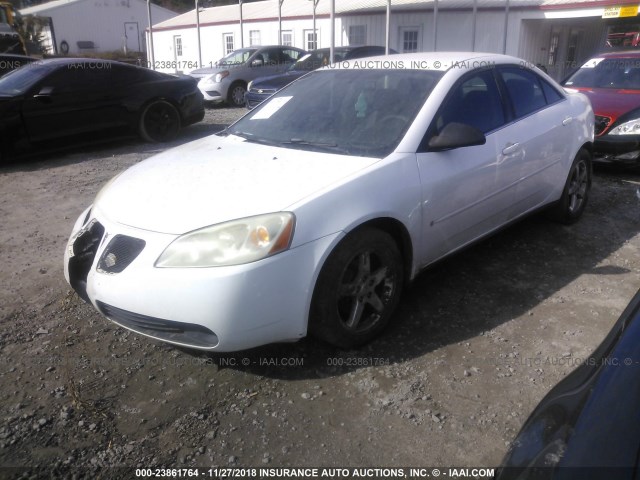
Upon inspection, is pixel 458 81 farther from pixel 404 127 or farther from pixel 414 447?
pixel 414 447

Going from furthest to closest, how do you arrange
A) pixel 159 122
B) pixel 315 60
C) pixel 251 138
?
pixel 315 60 < pixel 159 122 < pixel 251 138

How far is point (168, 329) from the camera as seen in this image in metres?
2.76

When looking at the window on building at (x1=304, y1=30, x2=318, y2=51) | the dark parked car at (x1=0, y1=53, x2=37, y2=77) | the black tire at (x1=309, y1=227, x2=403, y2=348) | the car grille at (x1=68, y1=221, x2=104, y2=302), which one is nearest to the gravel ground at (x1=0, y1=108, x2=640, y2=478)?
the black tire at (x1=309, y1=227, x2=403, y2=348)

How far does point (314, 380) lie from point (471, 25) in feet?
57.6

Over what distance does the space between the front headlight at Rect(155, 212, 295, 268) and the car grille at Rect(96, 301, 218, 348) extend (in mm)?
294

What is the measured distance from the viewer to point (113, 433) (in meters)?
2.59

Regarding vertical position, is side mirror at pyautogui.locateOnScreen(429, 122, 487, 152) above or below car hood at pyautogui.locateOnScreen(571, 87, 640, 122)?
above

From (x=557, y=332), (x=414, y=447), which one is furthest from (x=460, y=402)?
(x=557, y=332)

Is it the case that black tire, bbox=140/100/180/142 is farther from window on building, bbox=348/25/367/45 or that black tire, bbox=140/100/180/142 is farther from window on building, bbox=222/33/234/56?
window on building, bbox=222/33/234/56

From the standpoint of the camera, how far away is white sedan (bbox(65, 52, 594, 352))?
105 inches

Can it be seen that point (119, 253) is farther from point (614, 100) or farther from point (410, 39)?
point (410, 39)

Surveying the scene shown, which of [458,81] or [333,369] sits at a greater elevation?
[458,81]

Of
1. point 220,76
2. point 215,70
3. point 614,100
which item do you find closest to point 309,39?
point 215,70

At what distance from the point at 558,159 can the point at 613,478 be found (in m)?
3.84
